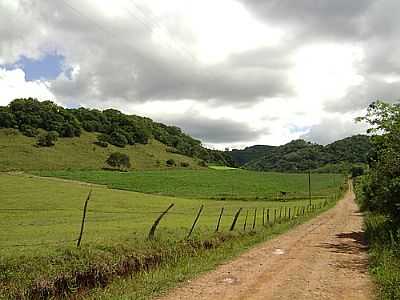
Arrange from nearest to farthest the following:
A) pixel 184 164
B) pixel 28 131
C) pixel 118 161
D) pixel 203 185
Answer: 1. pixel 203 185
2. pixel 28 131
3. pixel 118 161
4. pixel 184 164

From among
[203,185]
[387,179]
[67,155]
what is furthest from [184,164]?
[387,179]

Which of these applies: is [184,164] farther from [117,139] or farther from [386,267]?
[386,267]

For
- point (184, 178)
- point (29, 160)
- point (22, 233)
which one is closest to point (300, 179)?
point (184, 178)

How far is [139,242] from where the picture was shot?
67.8 ft

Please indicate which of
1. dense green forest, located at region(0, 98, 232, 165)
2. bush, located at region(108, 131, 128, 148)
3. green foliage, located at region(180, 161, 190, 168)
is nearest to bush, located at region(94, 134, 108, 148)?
dense green forest, located at region(0, 98, 232, 165)

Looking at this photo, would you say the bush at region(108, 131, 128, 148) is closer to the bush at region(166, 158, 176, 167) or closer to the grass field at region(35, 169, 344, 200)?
the bush at region(166, 158, 176, 167)

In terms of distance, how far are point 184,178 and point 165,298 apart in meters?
106

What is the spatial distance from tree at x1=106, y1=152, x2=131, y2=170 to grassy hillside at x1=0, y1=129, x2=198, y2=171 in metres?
2.31

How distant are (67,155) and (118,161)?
16.8 meters

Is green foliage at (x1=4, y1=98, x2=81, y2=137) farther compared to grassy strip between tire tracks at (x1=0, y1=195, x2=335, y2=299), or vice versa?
green foliage at (x1=4, y1=98, x2=81, y2=137)

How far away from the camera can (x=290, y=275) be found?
53.8 feet

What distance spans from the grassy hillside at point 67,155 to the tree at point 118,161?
2.31 m

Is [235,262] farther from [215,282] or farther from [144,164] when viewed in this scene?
[144,164]

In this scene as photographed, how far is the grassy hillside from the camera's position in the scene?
123250 millimetres
